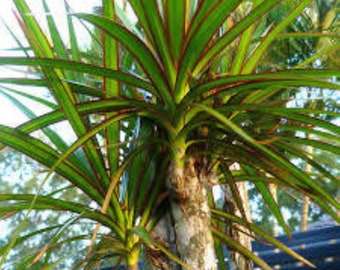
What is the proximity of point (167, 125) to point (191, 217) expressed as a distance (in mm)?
173

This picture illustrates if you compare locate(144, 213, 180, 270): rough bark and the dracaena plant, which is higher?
the dracaena plant

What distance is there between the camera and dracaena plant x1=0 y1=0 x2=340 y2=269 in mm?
836

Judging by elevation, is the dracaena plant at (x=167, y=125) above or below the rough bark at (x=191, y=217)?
above

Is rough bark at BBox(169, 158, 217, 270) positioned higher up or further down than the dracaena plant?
further down

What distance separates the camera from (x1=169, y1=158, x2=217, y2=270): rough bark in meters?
0.87

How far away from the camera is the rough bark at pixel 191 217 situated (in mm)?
868

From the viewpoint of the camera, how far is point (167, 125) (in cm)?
92

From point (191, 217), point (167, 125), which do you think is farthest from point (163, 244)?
point (167, 125)

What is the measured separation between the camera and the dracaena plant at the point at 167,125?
84 centimetres

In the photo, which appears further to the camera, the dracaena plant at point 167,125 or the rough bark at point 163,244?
the rough bark at point 163,244

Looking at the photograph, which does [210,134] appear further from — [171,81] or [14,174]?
[14,174]

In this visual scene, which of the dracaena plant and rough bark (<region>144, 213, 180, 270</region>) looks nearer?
the dracaena plant

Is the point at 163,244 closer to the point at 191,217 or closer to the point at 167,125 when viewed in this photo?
the point at 191,217

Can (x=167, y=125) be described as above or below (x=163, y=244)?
above
